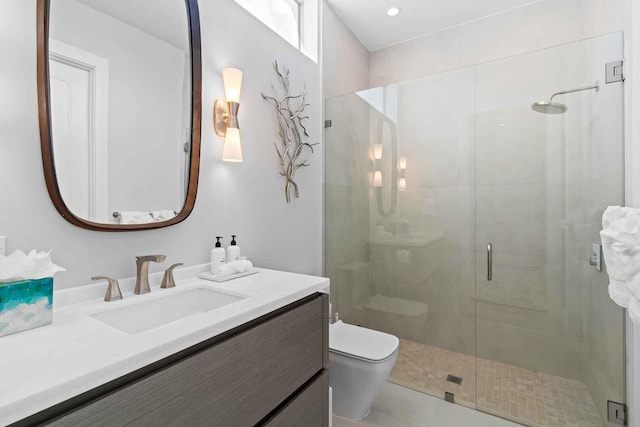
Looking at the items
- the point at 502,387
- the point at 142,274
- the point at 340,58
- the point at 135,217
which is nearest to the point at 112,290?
the point at 142,274

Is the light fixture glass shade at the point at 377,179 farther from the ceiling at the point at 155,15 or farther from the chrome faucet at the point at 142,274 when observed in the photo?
the chrome faucet at the point at 142,274

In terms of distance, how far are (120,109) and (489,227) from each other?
1.99 meters

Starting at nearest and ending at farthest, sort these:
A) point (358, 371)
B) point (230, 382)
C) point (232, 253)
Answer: point (230, 382) → point (232, 253) → point (358, 371)

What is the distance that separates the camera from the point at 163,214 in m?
1.24

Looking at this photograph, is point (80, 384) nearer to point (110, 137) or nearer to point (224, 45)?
point (110, 137)

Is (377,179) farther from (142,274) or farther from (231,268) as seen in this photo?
(142,274)

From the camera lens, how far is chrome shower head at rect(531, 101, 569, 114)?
1754 mm

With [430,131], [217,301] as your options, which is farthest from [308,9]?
[217,301]

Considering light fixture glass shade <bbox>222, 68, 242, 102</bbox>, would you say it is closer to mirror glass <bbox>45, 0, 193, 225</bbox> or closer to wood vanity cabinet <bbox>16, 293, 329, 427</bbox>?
mirror glass <bbox>45, 0, 193, 225</bbox>

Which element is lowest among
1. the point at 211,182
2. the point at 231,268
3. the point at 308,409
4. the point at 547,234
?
the point at 308,409

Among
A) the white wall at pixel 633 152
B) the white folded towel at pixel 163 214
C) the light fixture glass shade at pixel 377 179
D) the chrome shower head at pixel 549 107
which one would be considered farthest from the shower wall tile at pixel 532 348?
the white folded towel at pixel 163 214

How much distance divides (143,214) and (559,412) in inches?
89.5

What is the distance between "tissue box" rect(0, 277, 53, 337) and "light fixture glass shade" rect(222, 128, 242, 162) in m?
0.82

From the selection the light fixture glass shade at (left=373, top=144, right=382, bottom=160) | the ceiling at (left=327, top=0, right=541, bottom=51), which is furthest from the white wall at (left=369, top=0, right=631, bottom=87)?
the light fixture glass shade at (left=373, top=144, right=382, bottom=160)
